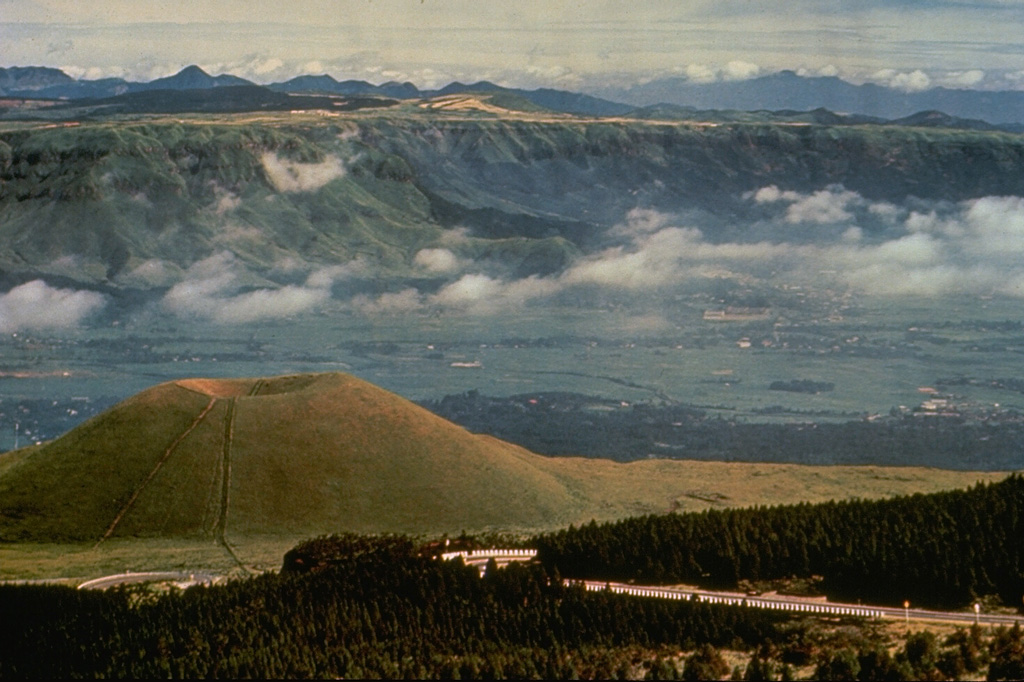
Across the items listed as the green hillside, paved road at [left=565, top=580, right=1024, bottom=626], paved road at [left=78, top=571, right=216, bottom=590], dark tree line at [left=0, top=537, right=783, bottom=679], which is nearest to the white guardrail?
paved road at [left=565, top=580, right=1024, bottom=626]

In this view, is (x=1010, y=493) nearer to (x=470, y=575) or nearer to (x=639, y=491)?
(x=470, y=575)

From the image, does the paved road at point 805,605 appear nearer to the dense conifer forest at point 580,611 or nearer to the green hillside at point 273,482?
the dense conifer forest at point 580,611

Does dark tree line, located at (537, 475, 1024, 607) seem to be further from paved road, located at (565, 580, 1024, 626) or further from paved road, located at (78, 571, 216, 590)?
paved road, located at (78, 571, 216, 590)

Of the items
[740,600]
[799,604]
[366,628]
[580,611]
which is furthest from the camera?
[740,600]

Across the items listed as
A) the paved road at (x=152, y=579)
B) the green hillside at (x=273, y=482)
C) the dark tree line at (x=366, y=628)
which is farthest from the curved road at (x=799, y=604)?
the green hillside at (x=273, y=482)

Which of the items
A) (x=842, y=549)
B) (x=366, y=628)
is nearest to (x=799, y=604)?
(x=842, y=549)

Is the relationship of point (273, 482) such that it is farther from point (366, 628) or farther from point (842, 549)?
point (842, 549)
